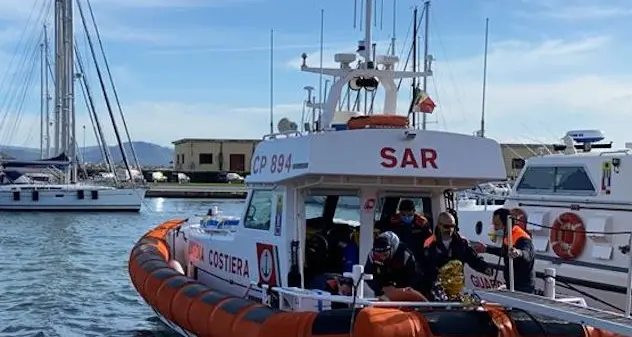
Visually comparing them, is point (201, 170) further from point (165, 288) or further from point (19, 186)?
point (165, 288)

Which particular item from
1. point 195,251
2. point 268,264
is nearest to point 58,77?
point 195,251

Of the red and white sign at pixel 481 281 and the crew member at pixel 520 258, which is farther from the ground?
the crew member at pixel 520 258

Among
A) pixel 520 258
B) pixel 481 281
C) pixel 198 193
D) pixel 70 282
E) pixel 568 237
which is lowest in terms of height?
pixel 70 282

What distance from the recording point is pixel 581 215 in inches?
468

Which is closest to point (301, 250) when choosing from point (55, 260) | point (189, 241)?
point (189, 241)

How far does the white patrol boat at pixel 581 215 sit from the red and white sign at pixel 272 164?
3.04m

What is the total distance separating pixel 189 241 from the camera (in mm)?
11844

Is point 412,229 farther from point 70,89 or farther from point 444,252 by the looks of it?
point 70,89

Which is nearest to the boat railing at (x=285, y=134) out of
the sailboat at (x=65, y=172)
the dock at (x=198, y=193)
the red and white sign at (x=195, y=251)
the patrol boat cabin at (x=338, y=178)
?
the patrol boat cabin at (x=338, y=178)

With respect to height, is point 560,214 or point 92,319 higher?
point 560,214

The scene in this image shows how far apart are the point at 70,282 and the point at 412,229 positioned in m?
10.0

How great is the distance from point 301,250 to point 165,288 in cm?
194

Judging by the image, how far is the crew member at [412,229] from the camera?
8.46 meters

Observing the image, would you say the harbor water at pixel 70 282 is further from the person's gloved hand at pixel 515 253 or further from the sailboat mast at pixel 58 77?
the sailboat mast at pixel 58 77
